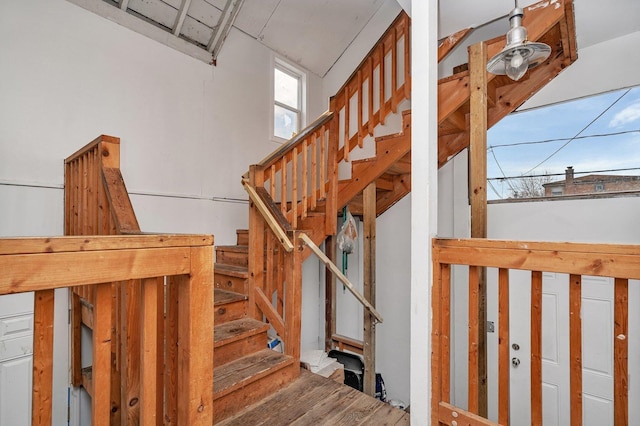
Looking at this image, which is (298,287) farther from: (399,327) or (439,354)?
(399,327)

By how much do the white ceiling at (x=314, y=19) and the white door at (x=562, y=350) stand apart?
2166 millimetres

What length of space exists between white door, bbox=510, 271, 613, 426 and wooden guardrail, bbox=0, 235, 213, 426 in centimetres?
303

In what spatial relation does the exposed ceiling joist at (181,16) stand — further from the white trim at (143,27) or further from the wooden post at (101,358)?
the wooden post at (101,358)

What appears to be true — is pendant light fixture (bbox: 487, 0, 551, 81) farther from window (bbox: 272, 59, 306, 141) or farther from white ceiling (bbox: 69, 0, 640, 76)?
window (bbox: 272, 59, 306, 141)

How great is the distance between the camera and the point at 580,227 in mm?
2643

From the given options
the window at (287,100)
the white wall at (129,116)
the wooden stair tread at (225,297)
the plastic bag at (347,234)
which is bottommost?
the wooden stair tread at (225,297)

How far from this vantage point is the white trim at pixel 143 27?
8.05ft

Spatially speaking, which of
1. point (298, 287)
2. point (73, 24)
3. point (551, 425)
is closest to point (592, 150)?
point (551, 425)

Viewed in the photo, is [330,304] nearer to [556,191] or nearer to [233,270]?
[233,270]

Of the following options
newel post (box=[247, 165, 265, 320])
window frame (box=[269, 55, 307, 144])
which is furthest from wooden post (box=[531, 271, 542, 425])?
window frame (box=[269, 55, 307, 144])

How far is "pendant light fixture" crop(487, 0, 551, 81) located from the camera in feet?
5.06

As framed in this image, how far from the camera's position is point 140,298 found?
87 cm

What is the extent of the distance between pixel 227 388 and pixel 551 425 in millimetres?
2969

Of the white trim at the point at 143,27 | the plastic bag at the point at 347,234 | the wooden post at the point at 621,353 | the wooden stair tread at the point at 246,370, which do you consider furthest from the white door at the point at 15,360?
the wooden post at the point at 621,353
